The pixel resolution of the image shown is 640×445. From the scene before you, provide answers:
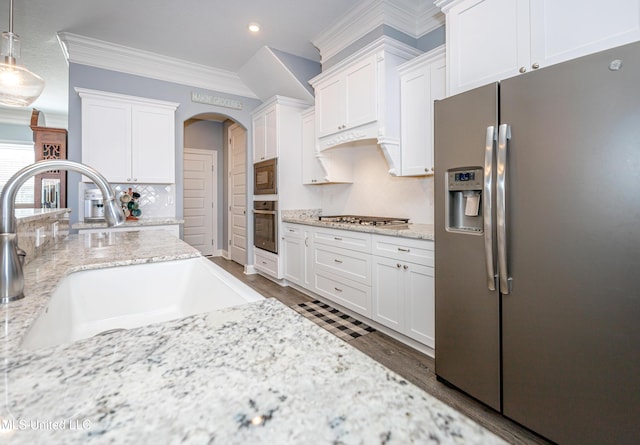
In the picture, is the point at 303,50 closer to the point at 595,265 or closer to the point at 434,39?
the point at 434,39

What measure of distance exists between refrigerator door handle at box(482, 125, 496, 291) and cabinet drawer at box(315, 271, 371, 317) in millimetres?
1233

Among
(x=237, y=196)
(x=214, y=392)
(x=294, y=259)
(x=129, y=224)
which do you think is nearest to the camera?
(x=214, y=392)

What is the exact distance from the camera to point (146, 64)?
154 inches

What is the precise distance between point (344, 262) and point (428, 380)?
126 cm

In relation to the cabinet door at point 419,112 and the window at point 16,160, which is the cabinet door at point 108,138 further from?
the window at point 16,160

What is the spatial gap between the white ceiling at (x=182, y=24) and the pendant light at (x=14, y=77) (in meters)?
1.16

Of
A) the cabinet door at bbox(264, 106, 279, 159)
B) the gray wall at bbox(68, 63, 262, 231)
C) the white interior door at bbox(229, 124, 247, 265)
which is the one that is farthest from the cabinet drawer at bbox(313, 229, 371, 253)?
the white interior door at bbox(229, 124, 247, 265)

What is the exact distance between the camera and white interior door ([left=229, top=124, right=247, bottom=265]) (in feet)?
16.9

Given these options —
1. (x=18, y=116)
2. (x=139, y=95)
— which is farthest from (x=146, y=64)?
(x=18, y=116)

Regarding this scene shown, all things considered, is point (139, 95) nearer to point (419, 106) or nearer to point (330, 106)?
point (330, 106)

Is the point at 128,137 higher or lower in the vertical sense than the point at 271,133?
lower

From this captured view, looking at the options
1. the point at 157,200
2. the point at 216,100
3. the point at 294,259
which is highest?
the point at 216,100

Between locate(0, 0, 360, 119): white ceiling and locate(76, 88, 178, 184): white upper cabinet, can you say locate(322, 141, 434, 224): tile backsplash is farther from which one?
locate(76, 88, 178, 184): white upper cabinet

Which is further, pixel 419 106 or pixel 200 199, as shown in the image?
pixel 200 199
